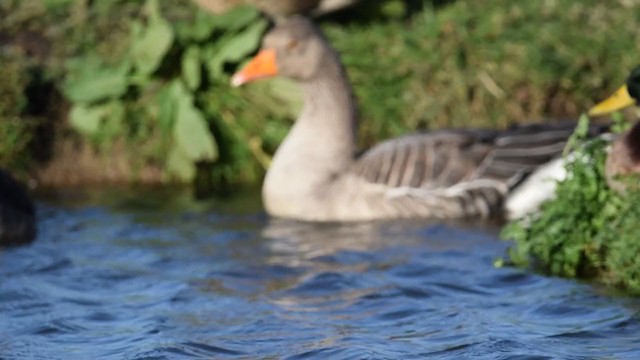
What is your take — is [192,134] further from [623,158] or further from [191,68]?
[623,158]

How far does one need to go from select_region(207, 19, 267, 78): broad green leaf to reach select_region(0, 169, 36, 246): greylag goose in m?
2.49

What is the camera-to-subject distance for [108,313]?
8328 millimetres

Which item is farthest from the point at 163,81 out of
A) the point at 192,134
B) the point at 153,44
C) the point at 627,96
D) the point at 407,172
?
the point at 627,96

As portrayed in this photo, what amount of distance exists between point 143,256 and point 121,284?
0.87 m

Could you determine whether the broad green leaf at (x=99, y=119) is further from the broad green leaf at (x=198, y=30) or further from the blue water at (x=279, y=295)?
the blue water at (x=279, y=295)

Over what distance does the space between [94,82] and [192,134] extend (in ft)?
2.99

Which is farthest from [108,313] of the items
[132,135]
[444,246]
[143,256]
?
[132,135]

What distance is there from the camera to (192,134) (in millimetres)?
12117

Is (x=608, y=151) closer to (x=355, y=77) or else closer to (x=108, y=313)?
(x=108, y=313)

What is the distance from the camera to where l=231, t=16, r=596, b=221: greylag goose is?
36.1 feet

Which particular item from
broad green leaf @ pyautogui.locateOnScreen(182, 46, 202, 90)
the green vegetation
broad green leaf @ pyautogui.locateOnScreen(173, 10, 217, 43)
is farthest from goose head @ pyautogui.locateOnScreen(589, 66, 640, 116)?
broad green leaf @ pyautogui.locateOnScreen(173, 10, 217, 43)

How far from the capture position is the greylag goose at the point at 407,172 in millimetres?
10992

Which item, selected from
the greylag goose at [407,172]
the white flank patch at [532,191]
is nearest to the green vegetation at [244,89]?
the greylag goose at [407,172]

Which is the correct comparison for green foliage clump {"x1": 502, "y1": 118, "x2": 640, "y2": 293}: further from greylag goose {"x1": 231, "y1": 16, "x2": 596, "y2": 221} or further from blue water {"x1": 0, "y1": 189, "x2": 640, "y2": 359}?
greylag goose {"x1": 231, "y1": 16, "x2": 596, "y2": 221}
